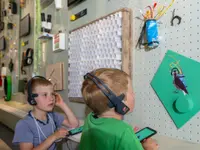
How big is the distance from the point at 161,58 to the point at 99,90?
441 millimetres

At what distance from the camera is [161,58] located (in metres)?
0.97

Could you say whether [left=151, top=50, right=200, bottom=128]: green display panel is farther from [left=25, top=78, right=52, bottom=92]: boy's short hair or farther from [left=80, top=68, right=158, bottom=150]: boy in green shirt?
[left=25, top=78, right=52, bottom=92]: boy's short hair

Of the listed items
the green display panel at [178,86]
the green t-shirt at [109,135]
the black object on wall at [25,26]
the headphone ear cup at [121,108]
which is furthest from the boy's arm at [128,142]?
the black object on wall at [25,26]

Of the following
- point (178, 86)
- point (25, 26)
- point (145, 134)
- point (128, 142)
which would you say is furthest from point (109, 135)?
point (25, 26)

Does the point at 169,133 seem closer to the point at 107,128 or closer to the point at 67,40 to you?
the point at 107,128

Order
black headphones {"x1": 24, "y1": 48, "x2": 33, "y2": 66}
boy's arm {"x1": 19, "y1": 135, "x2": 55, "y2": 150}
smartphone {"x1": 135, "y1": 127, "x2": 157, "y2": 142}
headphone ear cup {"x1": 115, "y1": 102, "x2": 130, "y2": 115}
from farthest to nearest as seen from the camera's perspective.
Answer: black headphones {"x1": 24, "y1": 48, "x2": 33, "y2": 66}
boy's arm {"x1": 19, "y1": 135, "x2": 55, "y2": 150}
smartphone {"x1": 135, "y1": 127, "x2": 157, "y2": 142}
headphone ear cup {"x1": 115, "y1": 102, "x2": 130, "y2": 115}

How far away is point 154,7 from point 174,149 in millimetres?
Result: 636

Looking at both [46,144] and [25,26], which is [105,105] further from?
[25,26]

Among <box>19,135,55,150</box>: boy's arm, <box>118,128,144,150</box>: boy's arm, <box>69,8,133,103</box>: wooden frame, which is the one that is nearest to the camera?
<box>118,128,144,150</box>: boy's arm

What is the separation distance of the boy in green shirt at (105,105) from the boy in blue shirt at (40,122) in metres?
0.37

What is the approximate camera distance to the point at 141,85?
1.07m

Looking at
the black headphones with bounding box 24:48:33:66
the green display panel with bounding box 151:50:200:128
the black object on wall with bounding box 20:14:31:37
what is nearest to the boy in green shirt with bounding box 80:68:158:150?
the green display panel with bounding box 151:50:200:128

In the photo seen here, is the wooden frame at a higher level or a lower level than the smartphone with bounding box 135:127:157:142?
higher

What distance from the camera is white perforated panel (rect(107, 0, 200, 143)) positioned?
2.80 ft
